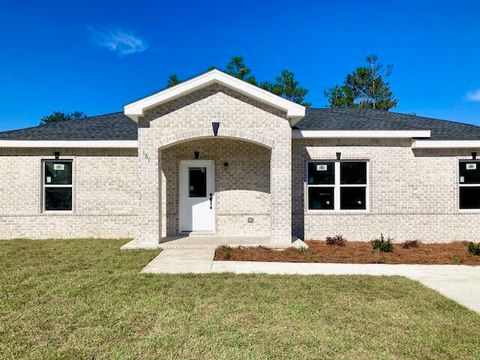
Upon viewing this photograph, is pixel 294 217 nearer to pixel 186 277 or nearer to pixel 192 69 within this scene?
pixel 186 277

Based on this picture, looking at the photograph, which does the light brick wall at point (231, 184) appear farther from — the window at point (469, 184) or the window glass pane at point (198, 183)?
the window at point (469, 184)

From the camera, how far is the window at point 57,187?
39.7 feet

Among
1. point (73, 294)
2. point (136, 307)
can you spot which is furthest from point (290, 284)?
point (73, 294)

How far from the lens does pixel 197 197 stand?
40.0 ft

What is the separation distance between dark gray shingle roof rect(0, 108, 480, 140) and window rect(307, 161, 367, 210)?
4.70ft

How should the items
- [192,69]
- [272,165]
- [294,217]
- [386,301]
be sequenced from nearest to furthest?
1. [386,301]
2. [272,165]
3. [294,217]
4. [192,69]

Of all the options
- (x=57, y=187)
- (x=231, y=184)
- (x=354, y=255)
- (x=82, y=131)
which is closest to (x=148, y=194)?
(x=231, y=184)

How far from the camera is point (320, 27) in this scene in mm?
26406

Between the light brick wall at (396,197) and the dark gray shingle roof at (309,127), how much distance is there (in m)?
0.70

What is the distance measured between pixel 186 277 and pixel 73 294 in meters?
2.17

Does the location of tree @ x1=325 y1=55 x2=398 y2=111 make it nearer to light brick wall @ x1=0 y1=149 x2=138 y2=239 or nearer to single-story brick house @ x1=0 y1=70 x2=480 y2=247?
single-story brick house @ x1=0 y1=70 x2=480 y2=247

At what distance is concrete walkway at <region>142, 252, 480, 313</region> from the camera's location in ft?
22.9

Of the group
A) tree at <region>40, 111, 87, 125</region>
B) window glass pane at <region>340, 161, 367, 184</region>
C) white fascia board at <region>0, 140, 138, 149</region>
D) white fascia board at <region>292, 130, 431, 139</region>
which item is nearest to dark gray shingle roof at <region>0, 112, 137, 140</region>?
white fascia board at <region>0, 140, 138, 149</region>

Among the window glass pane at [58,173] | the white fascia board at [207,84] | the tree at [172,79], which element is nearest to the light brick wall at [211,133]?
the white fascia board at [207,84]
